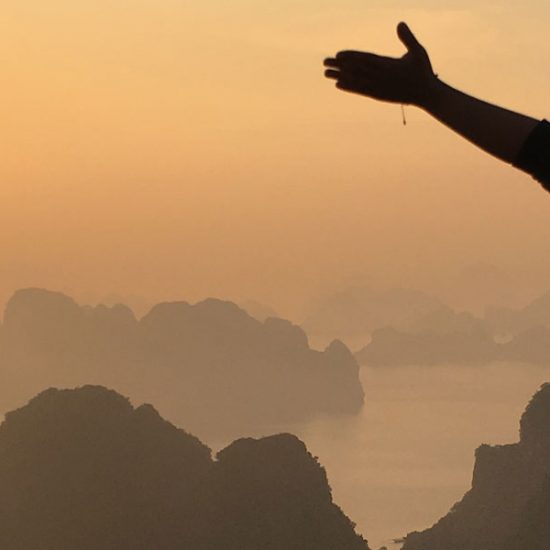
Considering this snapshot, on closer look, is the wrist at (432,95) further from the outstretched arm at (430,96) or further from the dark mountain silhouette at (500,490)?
the dark mountain silhouette at (500,490)

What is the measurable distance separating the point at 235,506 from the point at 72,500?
1531 cm

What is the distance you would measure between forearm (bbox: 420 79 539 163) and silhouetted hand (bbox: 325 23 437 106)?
71 millimetres

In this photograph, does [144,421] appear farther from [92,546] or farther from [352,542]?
[352,542]

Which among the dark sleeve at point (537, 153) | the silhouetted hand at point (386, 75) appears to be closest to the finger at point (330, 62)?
the silhouetted hand at point (386, 75)

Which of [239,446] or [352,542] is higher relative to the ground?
[239,446]

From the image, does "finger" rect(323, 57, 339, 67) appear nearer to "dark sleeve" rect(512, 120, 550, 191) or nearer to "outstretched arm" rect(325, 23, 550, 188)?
"outstretched arm" rect(325, 23, 550, 188)

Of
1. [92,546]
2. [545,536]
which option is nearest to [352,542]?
[545,536]

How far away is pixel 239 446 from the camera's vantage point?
68812 mm

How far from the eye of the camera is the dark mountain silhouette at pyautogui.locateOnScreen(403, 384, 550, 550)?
3322 inches

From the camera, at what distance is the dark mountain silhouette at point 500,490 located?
84.4 m

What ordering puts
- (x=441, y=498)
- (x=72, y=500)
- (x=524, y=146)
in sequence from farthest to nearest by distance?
(x=441, y=498) < (x=72, y=500) < (x=524, y=146)

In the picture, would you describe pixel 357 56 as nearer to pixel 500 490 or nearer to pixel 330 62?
pixel 330 62

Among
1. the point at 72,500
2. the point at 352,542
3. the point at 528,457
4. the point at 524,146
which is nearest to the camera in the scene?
the point at 524,146

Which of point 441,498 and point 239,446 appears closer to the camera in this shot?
point 239,446
